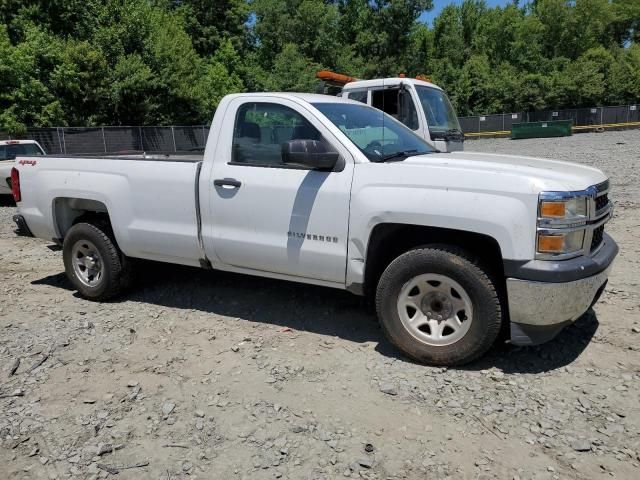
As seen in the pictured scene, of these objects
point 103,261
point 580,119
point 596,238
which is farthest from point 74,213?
point 580,119

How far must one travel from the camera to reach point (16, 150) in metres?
12.6

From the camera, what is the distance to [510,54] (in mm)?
61469

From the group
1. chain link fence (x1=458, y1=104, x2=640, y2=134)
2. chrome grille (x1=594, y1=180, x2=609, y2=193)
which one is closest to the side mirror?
chrome grille (x1=594, y1=180, x2=609, y2=193)

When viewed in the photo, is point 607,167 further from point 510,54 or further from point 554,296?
point 510,54

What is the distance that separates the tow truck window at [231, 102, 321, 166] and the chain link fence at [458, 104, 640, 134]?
135ft

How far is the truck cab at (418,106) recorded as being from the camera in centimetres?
914

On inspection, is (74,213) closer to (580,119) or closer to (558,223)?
(558,223)

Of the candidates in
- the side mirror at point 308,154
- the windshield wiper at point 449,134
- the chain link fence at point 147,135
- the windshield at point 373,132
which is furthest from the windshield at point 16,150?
the side mirror at point 308,154

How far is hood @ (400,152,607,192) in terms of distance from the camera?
11.3 ft

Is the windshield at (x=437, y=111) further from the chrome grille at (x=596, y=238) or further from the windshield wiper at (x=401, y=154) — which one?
the chrome grille at (x=596, y=238)

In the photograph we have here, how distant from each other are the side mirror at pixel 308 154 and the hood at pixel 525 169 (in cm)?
57

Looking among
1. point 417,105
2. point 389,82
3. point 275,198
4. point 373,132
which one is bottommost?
point 275,198

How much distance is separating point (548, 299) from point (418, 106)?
6299 millimetres

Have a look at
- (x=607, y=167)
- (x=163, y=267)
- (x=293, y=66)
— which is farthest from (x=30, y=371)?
(x=293, y=66)
